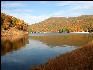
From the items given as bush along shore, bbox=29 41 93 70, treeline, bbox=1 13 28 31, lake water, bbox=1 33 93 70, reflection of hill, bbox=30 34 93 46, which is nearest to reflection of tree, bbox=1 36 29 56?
lake water, bbox=1 33 93 70

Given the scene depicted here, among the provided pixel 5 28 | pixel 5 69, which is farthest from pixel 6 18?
pixel 5 69

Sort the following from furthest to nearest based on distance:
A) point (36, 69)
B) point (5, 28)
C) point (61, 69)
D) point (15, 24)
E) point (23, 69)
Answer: point (15, 24), point (5, 28), point (23, 69), point (36, 69), point (61, 69)

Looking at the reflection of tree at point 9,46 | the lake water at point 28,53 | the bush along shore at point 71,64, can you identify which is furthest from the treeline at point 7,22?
the bush along shore at point 71,64

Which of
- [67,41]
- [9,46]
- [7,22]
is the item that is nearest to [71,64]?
[9,46]

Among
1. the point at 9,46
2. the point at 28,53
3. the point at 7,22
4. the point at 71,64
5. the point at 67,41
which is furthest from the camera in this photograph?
the point at 7,22

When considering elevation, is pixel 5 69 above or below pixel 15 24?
below

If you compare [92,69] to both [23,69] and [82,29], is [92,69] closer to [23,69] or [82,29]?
[23,69]

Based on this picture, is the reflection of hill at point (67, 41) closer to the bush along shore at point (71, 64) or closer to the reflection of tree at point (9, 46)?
the reflection of tree at point (9, 46)

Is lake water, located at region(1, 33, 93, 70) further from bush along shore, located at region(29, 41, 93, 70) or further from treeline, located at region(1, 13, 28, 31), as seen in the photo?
treeline, located at region(1, 13, 28, 31)

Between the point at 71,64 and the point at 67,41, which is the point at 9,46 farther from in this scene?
the point at 71,64

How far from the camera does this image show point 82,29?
636 ft

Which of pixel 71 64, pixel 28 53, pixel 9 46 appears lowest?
pixel 28 53

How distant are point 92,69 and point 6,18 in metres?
91.0

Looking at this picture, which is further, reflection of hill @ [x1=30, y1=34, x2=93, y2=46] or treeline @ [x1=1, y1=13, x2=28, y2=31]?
treeline @ [x1=1, y1=13, x2=28, y2=31]
